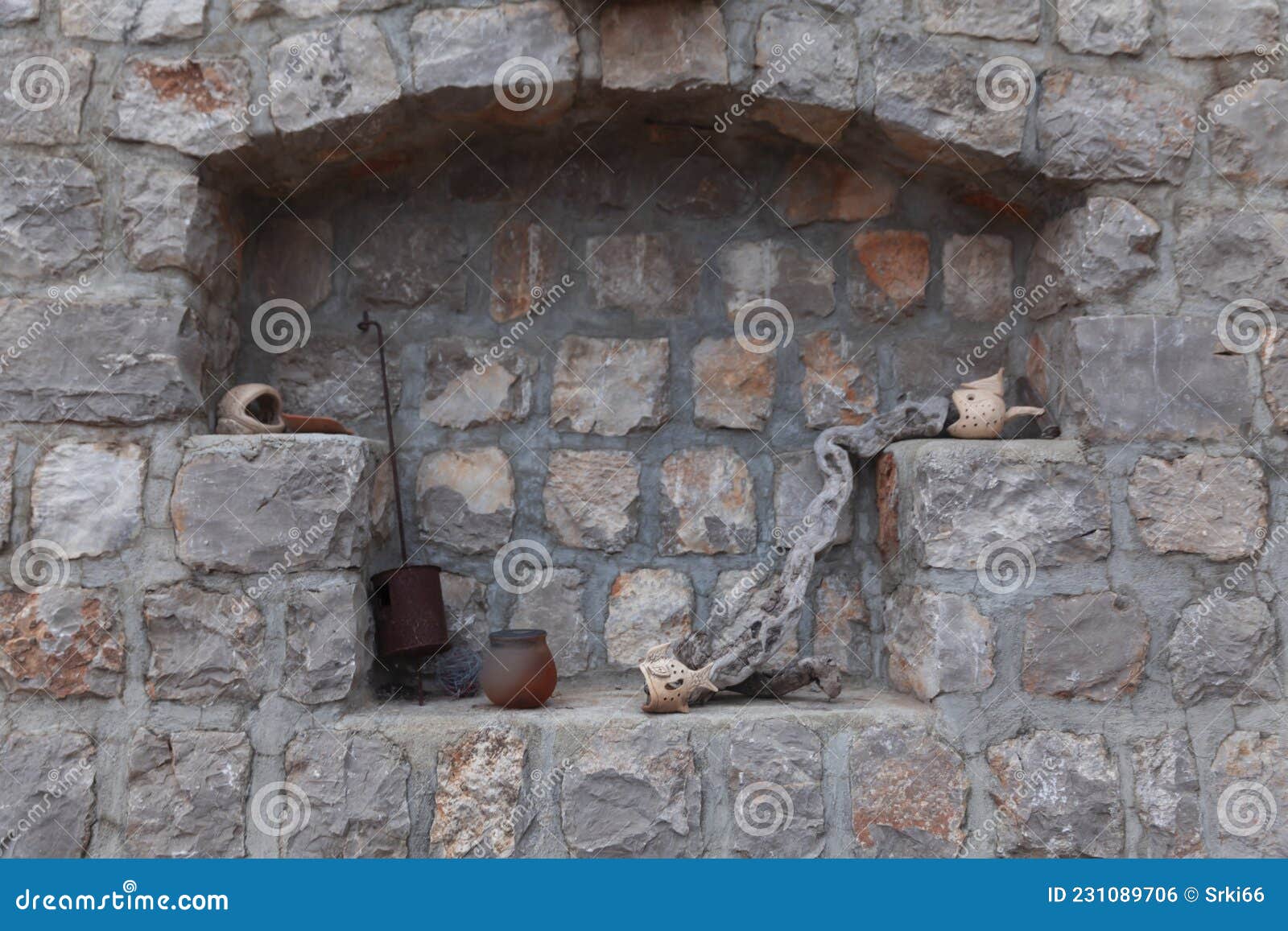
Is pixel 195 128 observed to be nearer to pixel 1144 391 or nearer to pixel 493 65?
pixel 493 65

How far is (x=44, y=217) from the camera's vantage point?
2.08m

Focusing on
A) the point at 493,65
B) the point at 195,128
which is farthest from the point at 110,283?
the point at 493,65

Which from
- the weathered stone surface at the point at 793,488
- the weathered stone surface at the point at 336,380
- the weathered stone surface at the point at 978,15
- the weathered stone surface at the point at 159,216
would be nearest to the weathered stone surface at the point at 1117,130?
the weathered stone surface at the point at 978,15

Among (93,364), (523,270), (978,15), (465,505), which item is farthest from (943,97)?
(93,364)

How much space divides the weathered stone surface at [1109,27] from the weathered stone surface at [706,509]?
3.71 feet

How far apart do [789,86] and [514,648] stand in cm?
124

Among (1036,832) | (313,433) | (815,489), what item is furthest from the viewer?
(815,489)

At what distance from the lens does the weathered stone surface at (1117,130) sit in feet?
6.95

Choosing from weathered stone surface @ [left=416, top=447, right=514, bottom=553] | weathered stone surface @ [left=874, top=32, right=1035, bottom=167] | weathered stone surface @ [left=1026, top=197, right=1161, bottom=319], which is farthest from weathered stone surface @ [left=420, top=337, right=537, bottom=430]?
weathered stone surface @ [left=1026, top=197, right=1161, bottom=319]

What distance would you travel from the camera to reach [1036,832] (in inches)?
78.8

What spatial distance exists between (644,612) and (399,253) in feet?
3.29

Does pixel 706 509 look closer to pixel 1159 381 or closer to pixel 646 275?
pixel 646 275

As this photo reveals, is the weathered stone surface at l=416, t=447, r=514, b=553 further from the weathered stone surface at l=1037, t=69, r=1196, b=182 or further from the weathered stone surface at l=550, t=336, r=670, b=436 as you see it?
the weathered stone surface at l=1037, t=69, r=1196, b=182

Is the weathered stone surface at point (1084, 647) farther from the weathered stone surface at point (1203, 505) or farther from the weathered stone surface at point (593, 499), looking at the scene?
the weathered stone surface at point (593, 499)
